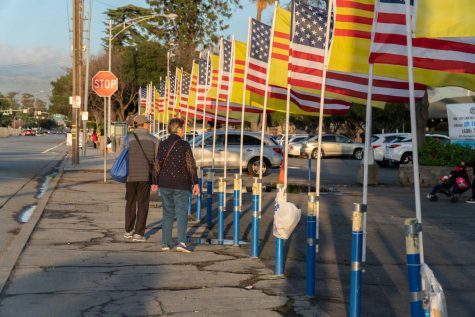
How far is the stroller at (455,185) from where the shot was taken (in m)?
19.7

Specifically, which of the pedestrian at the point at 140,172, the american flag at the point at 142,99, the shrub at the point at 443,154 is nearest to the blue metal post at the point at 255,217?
the pedestrian at the point at 140,172

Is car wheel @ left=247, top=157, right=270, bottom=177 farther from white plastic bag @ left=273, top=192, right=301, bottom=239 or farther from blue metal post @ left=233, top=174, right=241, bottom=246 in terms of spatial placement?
white plastic bag @ left=273, top=192, right=301, bottom=239

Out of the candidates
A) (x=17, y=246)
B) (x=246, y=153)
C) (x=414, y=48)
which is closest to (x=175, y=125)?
(x=17, y=246)

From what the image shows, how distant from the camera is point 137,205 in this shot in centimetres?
1241

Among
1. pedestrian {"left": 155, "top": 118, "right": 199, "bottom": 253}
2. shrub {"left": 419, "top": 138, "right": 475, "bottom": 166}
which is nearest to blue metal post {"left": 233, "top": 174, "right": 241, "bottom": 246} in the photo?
pedestrian {"left": 155, "top": 118, "right": 199, "bottom": 253}

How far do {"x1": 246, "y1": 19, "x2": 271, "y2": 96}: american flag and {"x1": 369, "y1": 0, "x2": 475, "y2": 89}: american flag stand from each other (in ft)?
24.4

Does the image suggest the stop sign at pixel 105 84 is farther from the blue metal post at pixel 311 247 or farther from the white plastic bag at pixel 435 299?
the white plastic bag at pixel 435 299

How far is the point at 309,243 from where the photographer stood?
8.30 metres

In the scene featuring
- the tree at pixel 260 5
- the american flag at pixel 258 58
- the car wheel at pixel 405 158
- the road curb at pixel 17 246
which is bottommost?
the road curb at pixel 17 246

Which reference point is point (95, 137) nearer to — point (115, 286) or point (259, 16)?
point (259, 16)

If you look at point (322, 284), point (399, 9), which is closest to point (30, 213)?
point (322, 284)

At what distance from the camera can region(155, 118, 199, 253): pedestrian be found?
11.1 m

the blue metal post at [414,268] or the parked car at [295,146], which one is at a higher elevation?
the parked car at [295,146]

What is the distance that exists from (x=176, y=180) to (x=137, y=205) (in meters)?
1.59
